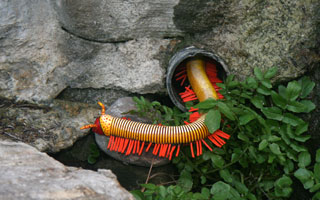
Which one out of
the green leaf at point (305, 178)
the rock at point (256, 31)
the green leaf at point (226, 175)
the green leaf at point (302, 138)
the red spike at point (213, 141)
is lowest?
the green leaf at point (226, 175)

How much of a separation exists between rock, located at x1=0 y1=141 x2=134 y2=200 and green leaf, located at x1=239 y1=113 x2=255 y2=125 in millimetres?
1072

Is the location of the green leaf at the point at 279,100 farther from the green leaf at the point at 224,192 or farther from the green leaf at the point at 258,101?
the green leaf at the point at 224,192

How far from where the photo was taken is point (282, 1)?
2.56m

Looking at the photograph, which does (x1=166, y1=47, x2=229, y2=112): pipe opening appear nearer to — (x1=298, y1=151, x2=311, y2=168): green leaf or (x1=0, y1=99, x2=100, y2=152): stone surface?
(x1=0, y1=99, x2=100, y2=152): stone surface

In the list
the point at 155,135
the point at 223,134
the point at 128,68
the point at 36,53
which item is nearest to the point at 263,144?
the point at 223,134

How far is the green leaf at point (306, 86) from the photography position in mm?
2482

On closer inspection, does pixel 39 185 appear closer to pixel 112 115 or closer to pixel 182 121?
pixel 112 115

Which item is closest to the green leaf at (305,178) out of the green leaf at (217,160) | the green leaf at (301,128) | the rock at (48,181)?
the green leaf at (301,128)

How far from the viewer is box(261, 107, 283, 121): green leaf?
2408mm

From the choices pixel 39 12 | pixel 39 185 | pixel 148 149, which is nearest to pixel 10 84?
pixel 39 12

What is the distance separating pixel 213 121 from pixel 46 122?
1.36 m

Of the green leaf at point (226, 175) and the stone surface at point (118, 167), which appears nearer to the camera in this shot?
the green leaf at point (226, 175)

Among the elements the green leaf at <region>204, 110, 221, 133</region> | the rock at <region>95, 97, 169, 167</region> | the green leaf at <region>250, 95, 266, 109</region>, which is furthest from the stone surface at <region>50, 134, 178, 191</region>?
the green leaf at <region>250, 95, 266, 109</region>

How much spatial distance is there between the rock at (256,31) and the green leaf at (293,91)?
12.7 inches
